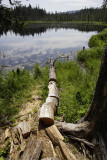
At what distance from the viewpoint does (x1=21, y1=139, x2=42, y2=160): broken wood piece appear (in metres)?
2.20

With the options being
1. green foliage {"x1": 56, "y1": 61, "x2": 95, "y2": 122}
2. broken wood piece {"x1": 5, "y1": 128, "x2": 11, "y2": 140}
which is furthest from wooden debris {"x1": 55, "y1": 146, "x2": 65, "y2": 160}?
broken wood piece {"x1": 5, "y1": 128, "x2": 11, "y2": 140}

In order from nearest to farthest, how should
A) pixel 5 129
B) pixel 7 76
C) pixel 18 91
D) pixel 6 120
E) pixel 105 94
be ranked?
pixel 105 94 → pixel 5 129 → pixel 6 120 → pixel 18 91 → pixel 7 76

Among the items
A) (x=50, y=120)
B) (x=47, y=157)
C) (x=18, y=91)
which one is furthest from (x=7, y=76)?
(x=47, y=157)

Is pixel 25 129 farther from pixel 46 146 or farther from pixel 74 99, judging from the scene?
pixel 74 99

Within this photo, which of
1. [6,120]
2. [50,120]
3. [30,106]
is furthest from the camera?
[30,106]

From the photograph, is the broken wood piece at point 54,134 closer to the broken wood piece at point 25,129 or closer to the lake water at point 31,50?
the broken wood piece at point 25,129

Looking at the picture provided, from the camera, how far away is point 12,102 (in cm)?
462

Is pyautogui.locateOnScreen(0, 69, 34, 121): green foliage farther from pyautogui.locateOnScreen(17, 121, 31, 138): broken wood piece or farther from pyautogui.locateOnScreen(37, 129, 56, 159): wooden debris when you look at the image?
pyautogui.locateOnScreen(37, 129, 56, 159): wooden debris

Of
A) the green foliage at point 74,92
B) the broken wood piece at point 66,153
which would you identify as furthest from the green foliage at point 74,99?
the broken wood piece at point 66,153

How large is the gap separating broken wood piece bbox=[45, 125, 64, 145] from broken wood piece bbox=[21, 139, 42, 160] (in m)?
0.39

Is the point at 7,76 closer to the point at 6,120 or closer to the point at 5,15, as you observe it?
the point at 6,120

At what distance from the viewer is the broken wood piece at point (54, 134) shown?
106 inches

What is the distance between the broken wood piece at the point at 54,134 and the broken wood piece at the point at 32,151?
15.3 inches

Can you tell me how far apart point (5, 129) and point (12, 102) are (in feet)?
4.69
